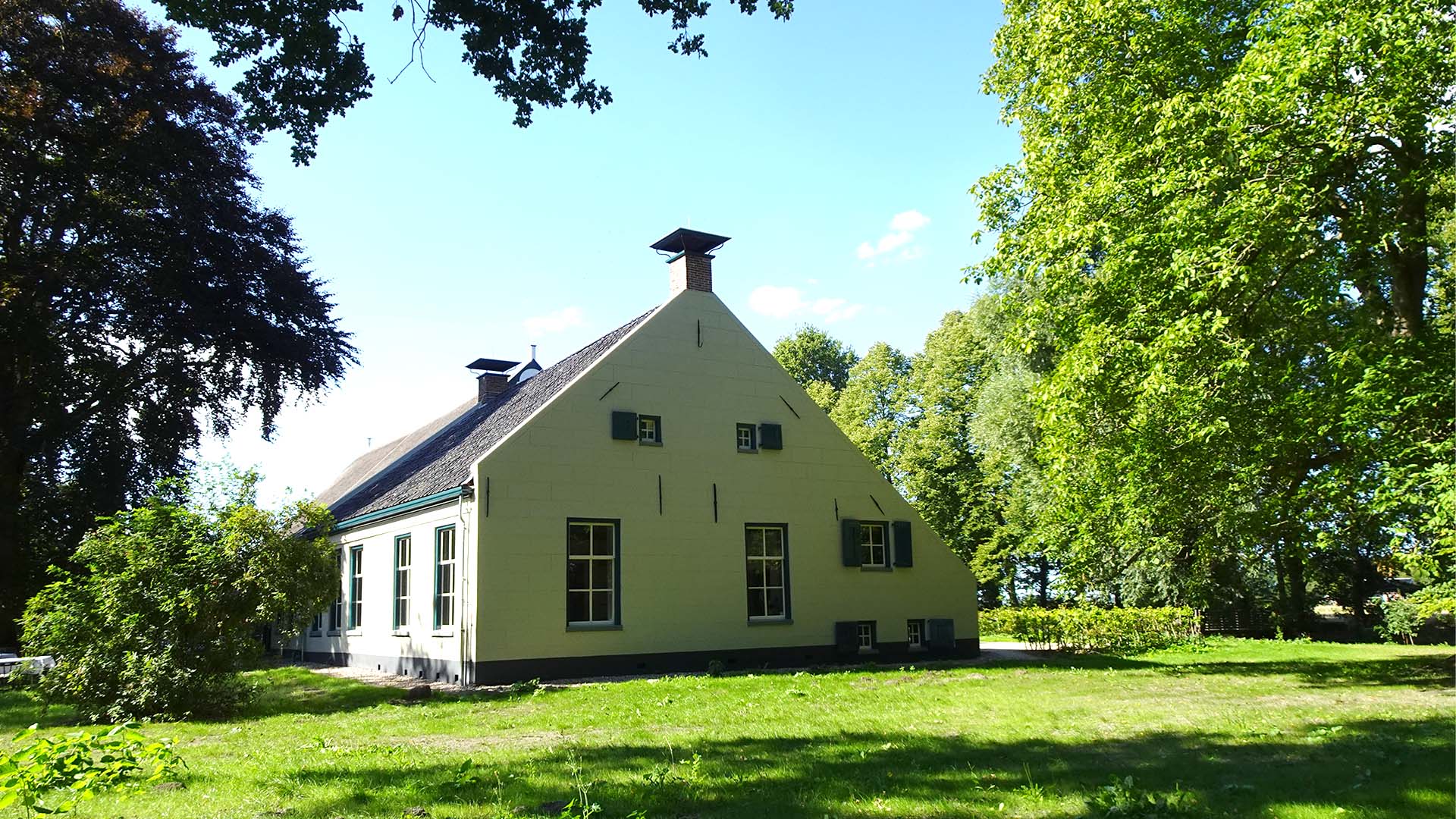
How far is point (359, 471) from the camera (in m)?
31.3

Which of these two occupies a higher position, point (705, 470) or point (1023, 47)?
point (1023, 47)

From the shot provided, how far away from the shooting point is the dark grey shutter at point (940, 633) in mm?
18844

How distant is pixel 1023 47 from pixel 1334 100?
629 centimetres

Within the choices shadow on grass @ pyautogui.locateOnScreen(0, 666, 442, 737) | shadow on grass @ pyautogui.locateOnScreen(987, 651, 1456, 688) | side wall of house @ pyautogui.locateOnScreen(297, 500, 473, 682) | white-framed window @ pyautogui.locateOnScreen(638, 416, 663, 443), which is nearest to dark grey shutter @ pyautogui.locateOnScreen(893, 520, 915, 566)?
shadow on grass @ pyautogui.locateOnScreen(987, 651, 1456, 688)

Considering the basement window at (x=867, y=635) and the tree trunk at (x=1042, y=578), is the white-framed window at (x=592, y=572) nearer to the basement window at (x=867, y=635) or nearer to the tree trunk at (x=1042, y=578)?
the basement window at (x=867, y=635)

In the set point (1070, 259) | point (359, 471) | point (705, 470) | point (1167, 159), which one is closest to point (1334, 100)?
point (1167, 159)

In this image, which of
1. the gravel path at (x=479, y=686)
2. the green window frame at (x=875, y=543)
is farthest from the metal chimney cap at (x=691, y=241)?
the gravel path at (x=479, y=686)

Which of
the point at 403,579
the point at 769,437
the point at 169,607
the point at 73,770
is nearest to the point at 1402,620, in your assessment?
→ the point at 769,437

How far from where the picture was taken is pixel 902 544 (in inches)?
747

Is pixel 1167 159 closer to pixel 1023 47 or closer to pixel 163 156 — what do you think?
pixel 1023 47

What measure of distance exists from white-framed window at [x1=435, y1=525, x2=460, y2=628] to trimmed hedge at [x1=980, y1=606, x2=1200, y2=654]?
13.0 m

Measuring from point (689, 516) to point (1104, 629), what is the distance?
1043cm

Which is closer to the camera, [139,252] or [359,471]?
[139,252]

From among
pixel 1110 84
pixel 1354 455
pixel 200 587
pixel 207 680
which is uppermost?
pixel 1110 84
